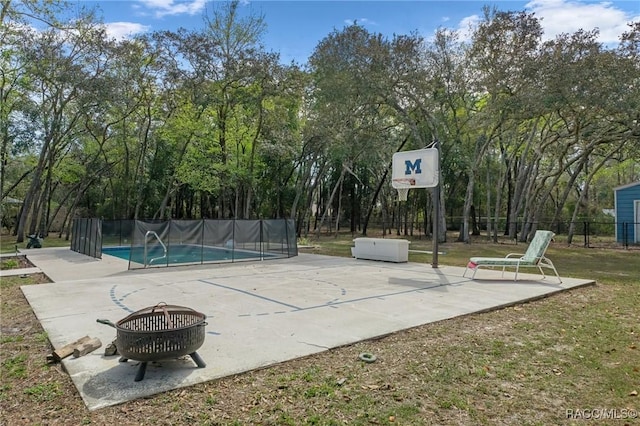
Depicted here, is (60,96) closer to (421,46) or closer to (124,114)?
(124,114)

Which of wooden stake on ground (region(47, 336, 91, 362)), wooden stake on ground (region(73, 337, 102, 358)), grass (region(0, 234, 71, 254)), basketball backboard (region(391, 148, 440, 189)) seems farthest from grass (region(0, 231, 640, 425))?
grass (region(0, 234, 71, 254))

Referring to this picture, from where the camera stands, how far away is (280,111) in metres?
20.8

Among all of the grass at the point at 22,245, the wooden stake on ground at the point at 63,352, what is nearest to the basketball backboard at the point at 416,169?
the wooden stake on ground at the point at 63,352

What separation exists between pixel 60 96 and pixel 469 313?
68.5 ft

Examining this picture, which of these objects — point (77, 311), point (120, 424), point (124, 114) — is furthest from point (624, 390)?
point (124, 114)

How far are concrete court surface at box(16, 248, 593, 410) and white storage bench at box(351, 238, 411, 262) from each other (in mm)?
800

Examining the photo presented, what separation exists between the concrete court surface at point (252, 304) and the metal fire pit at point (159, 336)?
0.18m

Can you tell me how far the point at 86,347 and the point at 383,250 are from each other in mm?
8479

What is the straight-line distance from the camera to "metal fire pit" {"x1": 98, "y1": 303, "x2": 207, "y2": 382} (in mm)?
2986

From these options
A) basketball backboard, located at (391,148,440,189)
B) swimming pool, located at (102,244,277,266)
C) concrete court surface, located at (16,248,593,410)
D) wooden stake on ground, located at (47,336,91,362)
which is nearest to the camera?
concrete court surface, located at (16,248,593,410)

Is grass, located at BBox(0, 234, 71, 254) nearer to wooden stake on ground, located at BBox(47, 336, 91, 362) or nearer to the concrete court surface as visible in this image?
the concrete court surface

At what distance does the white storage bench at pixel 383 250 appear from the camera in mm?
10867

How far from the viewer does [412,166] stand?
34.2ft

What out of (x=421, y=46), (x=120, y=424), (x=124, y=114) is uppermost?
(x=421, y=46)
